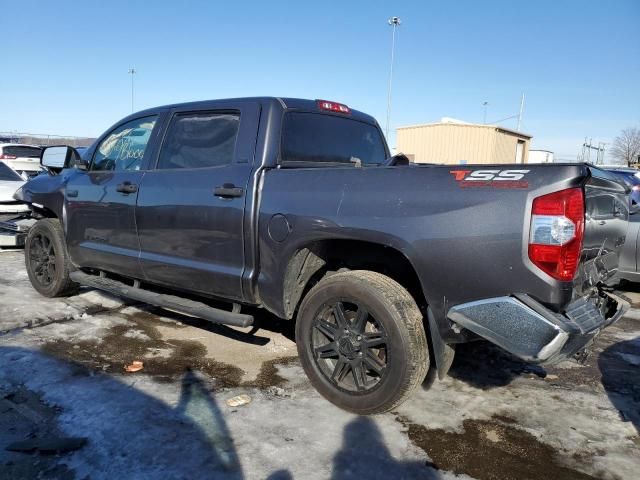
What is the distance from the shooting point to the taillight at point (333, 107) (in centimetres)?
402

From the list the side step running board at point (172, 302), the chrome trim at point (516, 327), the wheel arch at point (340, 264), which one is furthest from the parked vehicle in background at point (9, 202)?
the chrome trim at point (516, 327)

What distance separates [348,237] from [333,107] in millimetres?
1621

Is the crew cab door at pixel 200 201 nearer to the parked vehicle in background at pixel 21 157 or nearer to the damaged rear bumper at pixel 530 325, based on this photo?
the damaged rear bumper at pixel 530 325

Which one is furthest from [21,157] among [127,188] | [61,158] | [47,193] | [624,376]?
[624,376]

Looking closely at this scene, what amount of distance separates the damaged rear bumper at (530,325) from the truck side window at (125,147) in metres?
3.12

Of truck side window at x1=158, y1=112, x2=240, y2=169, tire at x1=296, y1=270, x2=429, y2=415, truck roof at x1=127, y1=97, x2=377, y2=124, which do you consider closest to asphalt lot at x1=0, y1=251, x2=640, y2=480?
tire at x1=296, y1=270, x2=429, y2=415

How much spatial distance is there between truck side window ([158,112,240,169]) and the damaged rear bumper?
206 centimetres

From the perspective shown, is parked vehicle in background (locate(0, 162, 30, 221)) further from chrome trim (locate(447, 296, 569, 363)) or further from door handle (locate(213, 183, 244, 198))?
chrome trim (locate(447, 296, 569, 363))

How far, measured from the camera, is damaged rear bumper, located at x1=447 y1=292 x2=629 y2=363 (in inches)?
91.4

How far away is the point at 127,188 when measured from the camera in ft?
13.9

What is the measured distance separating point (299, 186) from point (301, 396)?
1.38 metres

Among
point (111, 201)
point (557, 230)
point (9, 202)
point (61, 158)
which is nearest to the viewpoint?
point (557, 230)

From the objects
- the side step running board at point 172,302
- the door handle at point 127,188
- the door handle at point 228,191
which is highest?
the door handle at point 228,191

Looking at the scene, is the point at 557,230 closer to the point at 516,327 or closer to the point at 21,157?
the point at 516,327
